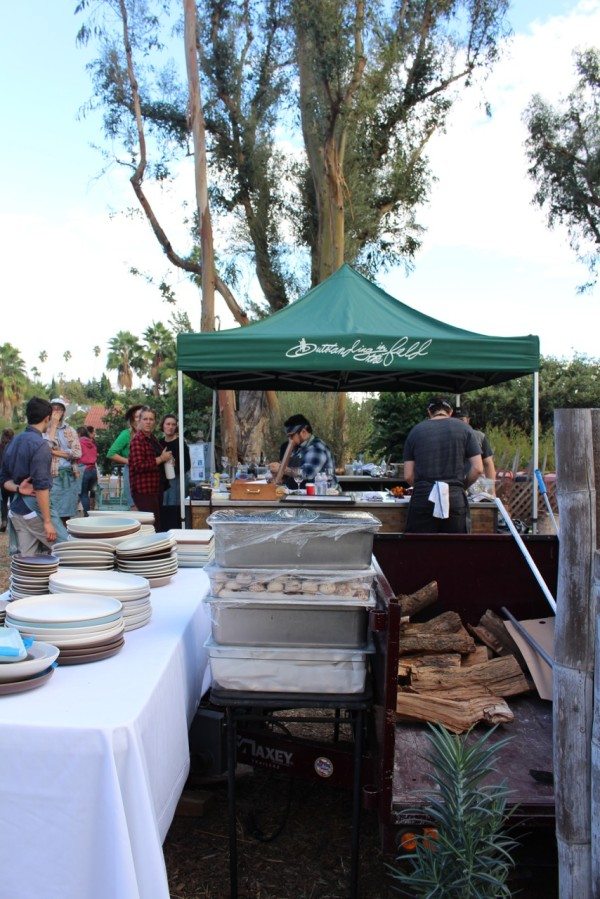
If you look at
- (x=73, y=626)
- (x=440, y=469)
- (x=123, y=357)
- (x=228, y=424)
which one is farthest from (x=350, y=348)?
(x=123, y=357)

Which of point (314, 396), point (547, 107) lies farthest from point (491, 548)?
point (547, 107)

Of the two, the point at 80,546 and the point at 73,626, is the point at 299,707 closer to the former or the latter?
the point at 73,626

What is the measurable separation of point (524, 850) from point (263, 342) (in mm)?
4572

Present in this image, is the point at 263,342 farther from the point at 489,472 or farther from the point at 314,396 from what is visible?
the point at 314,396

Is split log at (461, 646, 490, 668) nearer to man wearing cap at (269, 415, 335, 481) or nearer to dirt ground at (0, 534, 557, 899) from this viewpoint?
dirt ground at (0, 534, 557, 899)

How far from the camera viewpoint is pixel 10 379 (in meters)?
60.9

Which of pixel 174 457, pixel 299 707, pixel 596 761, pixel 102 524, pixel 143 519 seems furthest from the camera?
pixel 174 457

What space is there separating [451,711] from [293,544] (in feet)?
3.87

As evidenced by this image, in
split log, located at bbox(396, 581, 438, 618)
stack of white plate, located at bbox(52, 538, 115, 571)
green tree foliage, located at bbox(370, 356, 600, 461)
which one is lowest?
split log, located at bbox(396, 581, 438, 618)

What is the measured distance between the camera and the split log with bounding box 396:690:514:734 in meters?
2.91

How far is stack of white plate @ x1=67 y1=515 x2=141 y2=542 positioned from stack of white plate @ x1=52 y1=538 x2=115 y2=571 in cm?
11

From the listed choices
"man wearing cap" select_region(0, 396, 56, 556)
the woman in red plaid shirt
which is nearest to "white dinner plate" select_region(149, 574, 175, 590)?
"man wearing cap" select_region(0, 396, 56, 556)

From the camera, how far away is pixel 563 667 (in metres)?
2.04

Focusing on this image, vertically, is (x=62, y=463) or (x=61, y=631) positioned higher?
(x=62, y=463)
